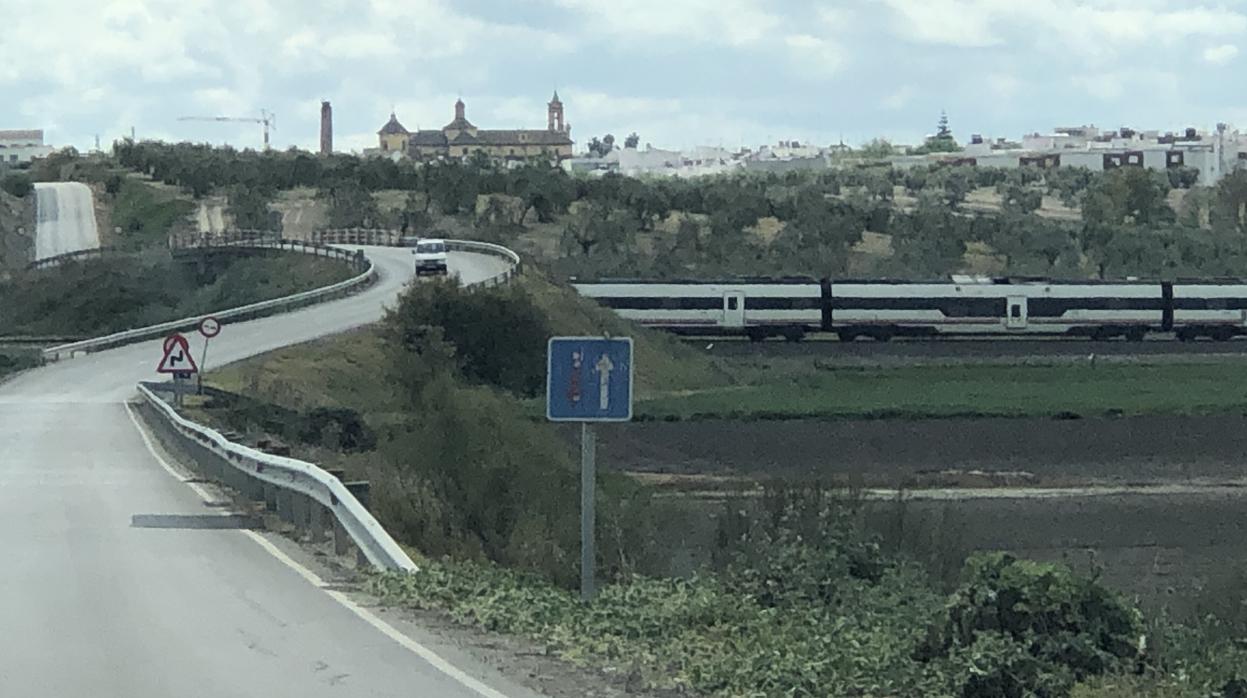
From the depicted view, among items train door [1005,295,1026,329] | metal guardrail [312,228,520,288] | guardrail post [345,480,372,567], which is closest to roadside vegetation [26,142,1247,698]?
guardrail post [345,480,372,567]

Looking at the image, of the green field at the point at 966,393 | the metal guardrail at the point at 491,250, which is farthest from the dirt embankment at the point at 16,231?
the green field at the point at 966,393

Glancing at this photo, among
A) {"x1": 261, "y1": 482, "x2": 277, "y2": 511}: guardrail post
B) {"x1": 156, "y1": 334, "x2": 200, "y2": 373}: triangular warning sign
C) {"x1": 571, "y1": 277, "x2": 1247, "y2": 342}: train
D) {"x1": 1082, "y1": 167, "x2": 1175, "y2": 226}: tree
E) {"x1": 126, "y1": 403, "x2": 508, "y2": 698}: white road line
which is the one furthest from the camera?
{"x1": 1082, "y1": 167, "x2": 1175, "y2": 226}: tree

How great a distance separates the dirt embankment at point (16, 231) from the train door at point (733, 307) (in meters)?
37.8

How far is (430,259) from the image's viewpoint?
228ft

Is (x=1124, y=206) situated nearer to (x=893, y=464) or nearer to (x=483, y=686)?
(x=893, y=464)

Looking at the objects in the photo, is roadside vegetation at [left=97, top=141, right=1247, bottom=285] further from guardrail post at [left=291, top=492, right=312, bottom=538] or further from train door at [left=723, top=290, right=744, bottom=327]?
guardrail post at [left=291, top=492, right=312, bottom=538]

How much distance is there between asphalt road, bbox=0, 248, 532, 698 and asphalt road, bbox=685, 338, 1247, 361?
43200 mm

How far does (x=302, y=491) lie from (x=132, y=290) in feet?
209

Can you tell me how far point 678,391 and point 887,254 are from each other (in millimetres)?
57845

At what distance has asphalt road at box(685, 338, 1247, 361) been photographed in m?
66.6

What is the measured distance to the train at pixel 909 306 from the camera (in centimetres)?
6812

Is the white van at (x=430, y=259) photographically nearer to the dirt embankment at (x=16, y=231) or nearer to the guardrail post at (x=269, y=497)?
the dirt embankment at (x=16, y=231)

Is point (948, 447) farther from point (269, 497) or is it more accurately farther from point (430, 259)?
point (269, 497)

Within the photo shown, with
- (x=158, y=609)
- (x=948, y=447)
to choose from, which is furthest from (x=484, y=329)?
(x=158, y=609)
